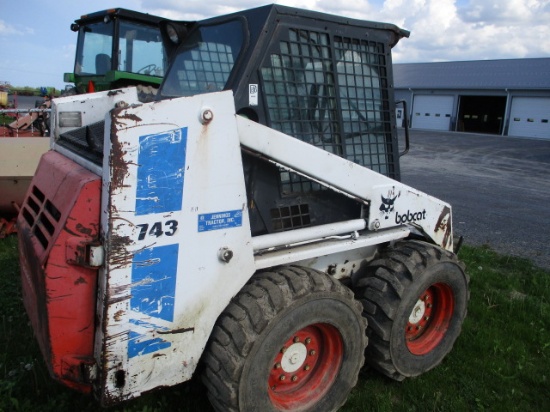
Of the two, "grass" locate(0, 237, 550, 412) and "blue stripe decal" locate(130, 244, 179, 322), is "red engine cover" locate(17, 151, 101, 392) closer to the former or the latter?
"blue stripe decal" locate(130, 244, 179, 322)

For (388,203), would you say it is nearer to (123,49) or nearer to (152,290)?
(152,290)

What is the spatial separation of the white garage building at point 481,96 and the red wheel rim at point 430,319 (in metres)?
26.8

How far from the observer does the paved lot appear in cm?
702

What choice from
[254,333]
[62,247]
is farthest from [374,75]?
[62,247]

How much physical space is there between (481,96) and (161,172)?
Result: 32.1 meters

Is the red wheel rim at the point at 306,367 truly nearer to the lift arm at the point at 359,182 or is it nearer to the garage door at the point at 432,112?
the lift arm at the point at 359,182

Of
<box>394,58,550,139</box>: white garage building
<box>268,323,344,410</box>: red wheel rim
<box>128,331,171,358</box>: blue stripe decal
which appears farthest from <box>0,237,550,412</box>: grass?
<box>394,58,550,139</box>: white garage building

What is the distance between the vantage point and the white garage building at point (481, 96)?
89.6 feet

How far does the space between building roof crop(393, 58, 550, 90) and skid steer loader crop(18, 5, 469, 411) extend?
27.5 meters

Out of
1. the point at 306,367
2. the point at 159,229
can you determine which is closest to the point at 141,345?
the point at 159,229

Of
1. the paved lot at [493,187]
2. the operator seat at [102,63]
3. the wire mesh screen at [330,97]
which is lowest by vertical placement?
the paved lot at [493,187]

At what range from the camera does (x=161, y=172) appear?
213cm

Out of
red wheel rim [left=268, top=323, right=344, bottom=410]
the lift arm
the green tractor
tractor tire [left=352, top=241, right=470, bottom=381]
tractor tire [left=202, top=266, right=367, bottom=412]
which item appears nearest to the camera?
tractor tire [left=202, top=266, right=367, bottom=412]

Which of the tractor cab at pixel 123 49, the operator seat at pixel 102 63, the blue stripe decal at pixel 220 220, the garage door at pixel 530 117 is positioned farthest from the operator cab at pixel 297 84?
the garage door at pixel 530 117
